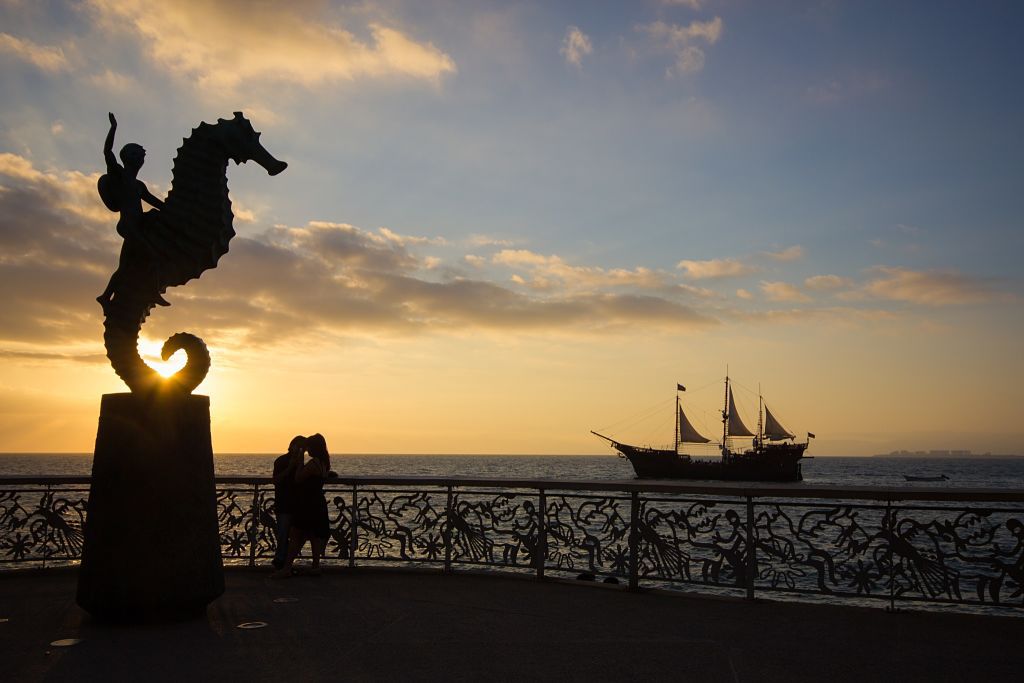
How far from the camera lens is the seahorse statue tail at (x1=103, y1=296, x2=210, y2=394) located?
7148 millimetres

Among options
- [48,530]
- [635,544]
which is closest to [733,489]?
[635,544]

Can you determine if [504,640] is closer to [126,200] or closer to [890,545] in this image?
[890,545]

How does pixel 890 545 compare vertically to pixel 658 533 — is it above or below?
above

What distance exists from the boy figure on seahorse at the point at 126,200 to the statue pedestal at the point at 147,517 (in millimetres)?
1250

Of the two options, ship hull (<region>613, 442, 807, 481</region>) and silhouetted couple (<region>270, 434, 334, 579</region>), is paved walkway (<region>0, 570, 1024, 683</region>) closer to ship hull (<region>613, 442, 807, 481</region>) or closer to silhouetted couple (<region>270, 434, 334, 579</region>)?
silhouetted couple (<region>270, 434, 334, 579</region>)

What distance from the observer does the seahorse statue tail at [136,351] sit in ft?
23.5

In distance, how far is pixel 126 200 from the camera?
7.22 m

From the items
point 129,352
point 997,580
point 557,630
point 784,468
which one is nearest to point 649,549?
point 557,630

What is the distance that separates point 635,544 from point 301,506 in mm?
4062

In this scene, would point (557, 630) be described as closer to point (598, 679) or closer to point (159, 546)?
point (598, 679)

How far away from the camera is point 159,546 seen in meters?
6.66

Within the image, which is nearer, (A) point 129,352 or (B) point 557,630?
(B) point 557,630

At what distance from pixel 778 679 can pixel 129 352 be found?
6302 mm

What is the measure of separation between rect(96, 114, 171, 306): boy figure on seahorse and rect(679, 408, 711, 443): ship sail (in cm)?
10817
